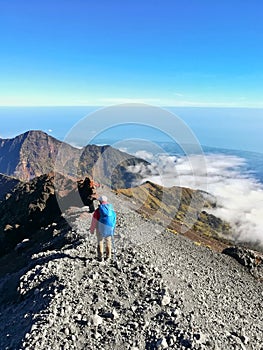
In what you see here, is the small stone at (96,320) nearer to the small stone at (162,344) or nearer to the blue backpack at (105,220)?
the small stone at (162,344)

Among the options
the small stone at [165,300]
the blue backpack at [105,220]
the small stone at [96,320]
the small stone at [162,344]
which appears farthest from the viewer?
the blue backpack at [105,220]

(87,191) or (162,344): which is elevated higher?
(162,344)

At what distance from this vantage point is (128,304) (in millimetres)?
11508

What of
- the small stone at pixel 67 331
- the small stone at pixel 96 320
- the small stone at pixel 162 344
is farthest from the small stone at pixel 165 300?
the small stone at pixel 67 331

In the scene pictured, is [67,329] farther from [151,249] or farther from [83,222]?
[83,222]

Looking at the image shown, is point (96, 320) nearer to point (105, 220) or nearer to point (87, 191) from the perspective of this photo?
point (105, 220)

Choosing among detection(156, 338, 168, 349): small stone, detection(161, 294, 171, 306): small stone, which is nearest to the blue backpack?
detection(161, 294, 171, 306): small stone

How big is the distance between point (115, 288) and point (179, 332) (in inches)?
120

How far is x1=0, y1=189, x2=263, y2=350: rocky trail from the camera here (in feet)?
32.7

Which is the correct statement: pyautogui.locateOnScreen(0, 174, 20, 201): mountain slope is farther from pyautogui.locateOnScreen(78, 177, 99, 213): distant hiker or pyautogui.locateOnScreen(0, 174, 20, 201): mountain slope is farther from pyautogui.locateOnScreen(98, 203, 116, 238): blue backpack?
pyautogui.locateOnScreen(98, 203, 116, 238): blue backpack

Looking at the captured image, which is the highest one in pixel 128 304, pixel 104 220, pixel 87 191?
pixel 104 220

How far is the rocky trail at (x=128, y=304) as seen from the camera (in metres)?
9.96

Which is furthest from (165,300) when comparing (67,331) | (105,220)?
(105,220)

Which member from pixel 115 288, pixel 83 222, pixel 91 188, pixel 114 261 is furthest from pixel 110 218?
pixel 91 188
